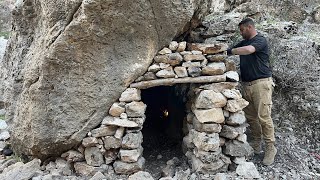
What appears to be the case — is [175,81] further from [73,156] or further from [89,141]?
[73,156]

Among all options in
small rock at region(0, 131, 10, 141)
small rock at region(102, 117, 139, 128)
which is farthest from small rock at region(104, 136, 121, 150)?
small rock at region(0, 131, 10, 141)

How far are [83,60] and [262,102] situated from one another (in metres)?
2.57

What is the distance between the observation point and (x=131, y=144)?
414 cm

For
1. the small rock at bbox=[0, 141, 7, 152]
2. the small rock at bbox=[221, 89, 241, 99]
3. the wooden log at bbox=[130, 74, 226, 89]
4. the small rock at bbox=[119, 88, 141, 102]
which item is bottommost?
the small rock at bbox=[0, 141, 7, 152]

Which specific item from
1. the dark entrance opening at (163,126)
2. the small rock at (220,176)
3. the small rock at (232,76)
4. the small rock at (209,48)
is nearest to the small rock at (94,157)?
the dark entrance opening at (163,126)

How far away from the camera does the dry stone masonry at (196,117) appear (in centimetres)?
414

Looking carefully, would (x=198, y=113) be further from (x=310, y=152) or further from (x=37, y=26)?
(x=37, y=26)

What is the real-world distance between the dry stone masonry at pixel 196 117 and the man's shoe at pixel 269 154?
0.46 m

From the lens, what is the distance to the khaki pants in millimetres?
4477

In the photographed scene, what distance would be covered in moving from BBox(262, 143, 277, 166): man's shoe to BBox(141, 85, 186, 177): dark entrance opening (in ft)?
4.15

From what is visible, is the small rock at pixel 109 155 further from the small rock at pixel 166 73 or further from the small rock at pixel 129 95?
the small rock at pixel 166 73

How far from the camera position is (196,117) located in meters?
4.32

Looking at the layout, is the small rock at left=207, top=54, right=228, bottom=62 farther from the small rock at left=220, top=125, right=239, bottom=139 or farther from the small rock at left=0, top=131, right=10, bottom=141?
the small rock at left=0, top=131, right=10, bottom=141

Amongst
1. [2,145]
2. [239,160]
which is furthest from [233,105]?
[2,145]
